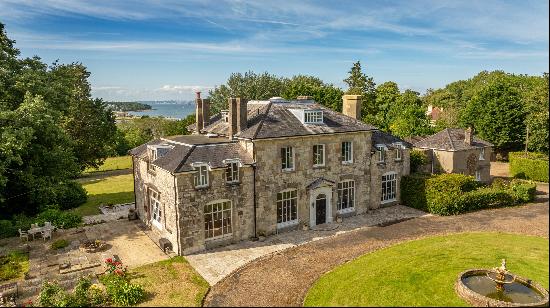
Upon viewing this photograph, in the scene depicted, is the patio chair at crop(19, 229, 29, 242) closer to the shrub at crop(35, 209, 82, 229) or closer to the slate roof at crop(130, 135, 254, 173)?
the shrub at crop(35, 209, 82, 229)

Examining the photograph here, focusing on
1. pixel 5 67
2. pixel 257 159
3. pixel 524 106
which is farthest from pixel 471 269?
pixel 524 106

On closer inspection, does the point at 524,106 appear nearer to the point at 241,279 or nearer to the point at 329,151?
the point at 329,151

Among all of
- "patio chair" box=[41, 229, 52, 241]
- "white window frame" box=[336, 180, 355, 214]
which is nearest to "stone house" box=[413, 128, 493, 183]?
"white window frame" box=[336, 180, 355, 214]

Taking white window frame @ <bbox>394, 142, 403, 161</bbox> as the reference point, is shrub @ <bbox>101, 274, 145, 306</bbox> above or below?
below

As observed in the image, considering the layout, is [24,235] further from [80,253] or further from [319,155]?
[319,155]

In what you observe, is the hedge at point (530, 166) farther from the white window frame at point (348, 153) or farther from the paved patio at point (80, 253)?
the paved patio at point (80, 253)

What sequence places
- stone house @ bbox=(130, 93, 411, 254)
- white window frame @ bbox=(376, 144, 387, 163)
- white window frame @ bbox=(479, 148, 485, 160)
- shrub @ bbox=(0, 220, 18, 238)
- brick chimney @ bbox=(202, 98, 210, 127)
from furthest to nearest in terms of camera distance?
white window frame @ bbox=(479, 148, 485, 160) < brick chimney @ bbox=(202, 98, 210, 127) < white window frame @ bbox=(376, 144, 387, 163) < shrub @ bbox=(0, 220, 18, 238) < stone house @ bbox=(130, 93, 411, 254)
